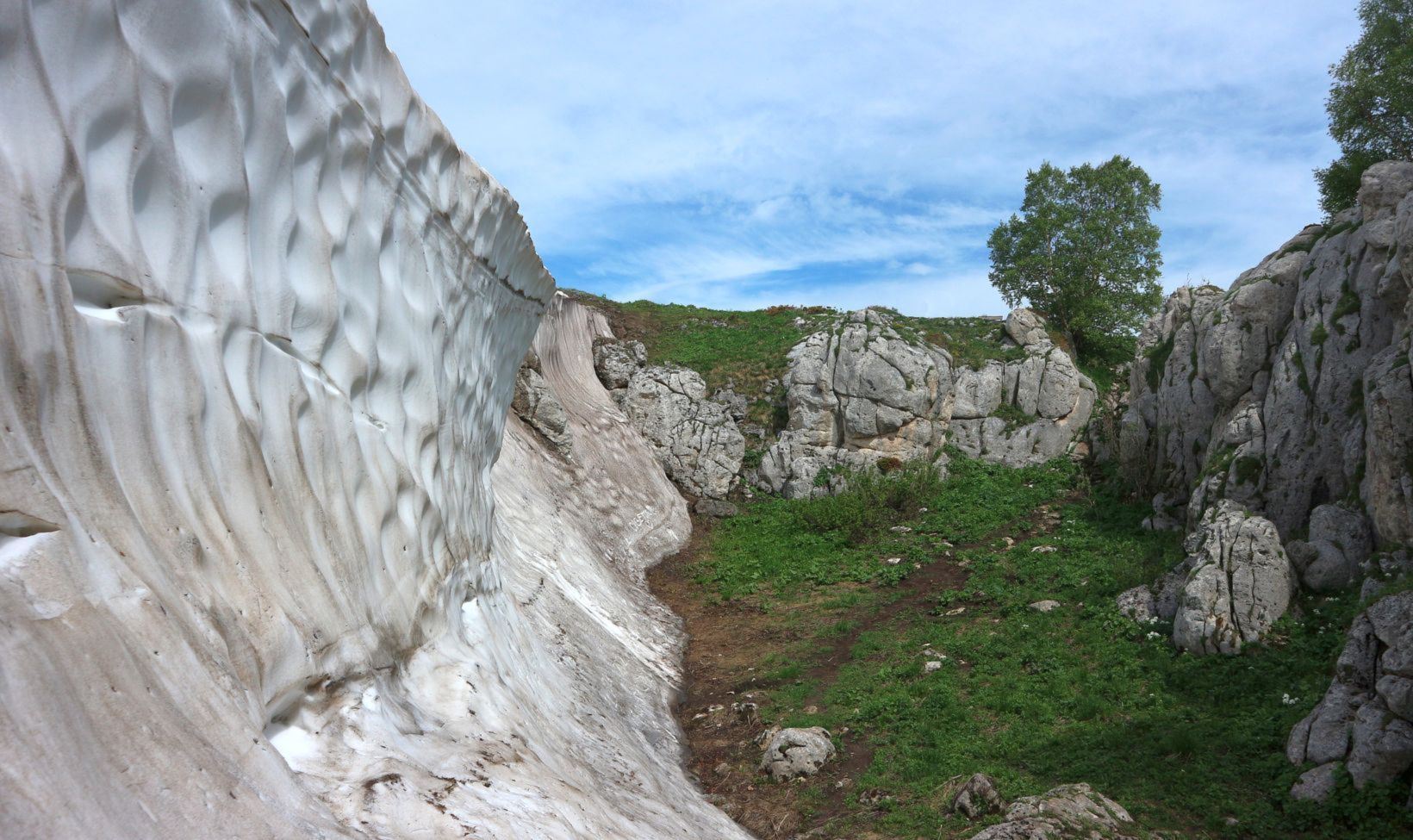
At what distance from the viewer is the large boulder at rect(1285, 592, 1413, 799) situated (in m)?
7.86

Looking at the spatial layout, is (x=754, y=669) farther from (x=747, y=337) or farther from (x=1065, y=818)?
(x=747, y=337)

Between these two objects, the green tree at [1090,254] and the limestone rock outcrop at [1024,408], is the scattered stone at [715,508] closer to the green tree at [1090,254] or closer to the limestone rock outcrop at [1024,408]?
the limestone rock outcrop at [1024,408]

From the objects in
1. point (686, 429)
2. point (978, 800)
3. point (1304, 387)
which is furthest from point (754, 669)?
point (686, 429)

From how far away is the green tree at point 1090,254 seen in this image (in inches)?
1270

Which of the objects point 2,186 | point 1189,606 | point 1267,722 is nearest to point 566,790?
point 2,186

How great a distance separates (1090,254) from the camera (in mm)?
33406

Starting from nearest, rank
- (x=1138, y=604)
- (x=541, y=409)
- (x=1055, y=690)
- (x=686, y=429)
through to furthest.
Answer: (x=1055, y=690), (x=1138, y=604), (x=541, y=409), (x=686, y=429)

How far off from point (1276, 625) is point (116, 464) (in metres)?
12.8

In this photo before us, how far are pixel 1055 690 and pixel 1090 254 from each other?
2615cm

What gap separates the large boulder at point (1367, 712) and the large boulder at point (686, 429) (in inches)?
656

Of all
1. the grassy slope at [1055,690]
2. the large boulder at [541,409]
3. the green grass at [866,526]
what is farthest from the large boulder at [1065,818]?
the large boulder at [541,409]

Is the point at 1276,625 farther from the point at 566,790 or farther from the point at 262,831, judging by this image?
the point at 262,831

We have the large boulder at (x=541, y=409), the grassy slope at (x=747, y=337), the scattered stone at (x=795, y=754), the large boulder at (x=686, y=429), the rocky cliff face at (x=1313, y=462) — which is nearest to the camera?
the rocky cliff face at (x=1313, y=462)

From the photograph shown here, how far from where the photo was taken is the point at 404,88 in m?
5.98
